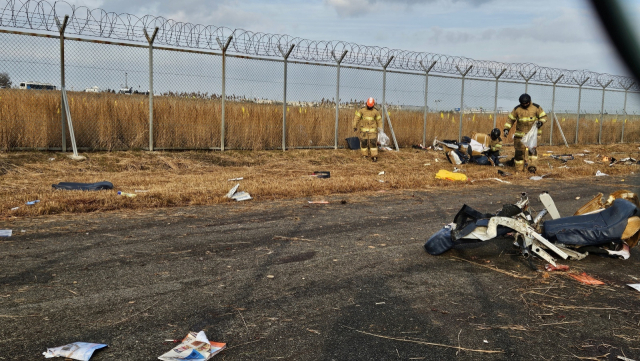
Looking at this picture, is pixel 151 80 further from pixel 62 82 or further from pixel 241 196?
pixel 241 196

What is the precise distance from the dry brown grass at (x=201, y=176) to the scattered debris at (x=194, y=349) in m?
4.51

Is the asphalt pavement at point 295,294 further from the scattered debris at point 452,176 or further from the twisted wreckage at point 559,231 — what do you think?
the scattered debris at point 452,176

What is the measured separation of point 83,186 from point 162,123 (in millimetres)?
4535

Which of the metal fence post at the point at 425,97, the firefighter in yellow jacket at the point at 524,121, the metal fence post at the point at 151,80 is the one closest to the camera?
the metal fence post at the point at 151,80

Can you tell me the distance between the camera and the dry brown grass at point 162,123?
11039mm

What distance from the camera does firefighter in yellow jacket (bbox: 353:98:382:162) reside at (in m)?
14.8

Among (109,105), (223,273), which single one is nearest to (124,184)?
(109,105)

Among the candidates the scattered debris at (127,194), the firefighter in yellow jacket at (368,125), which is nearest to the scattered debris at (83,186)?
the scattered debris at (127,194)

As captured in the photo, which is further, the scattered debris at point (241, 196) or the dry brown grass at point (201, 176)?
the scattered debris at point (241, 196)

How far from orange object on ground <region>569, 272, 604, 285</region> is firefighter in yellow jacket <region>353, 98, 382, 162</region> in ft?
33.7

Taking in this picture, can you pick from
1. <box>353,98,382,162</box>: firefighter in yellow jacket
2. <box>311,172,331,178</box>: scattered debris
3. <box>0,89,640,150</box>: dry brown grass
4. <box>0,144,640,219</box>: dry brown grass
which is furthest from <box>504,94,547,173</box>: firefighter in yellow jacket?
<box>0,89,640,150</box>: dry brown grass

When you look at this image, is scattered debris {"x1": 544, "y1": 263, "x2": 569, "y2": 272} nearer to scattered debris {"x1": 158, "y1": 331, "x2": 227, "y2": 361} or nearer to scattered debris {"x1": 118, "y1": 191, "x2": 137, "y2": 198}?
scattered debris {"x1": 158, "y1": 331, "x2": 227, "y2": 361}

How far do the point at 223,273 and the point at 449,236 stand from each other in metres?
2.26

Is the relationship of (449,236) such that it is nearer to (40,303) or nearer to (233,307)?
(233,307)
